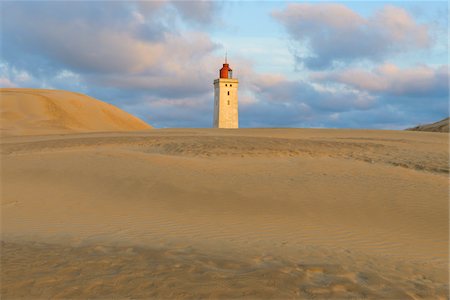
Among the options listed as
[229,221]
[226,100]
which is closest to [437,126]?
[226,100]

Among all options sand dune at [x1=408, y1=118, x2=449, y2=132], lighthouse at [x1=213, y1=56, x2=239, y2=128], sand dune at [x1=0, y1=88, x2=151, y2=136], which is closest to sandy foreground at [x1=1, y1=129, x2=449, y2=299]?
sand dune at [x1=0, y1=88, x2=151, y2=136]

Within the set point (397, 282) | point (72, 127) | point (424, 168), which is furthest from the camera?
point (72, 127)

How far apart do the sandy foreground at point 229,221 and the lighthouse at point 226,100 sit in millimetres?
36212

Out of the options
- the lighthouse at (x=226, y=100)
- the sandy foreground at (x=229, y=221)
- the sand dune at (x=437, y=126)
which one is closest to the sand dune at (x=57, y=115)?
the lighthouse at (x=226, y=100)

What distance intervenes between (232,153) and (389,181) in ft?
22.7

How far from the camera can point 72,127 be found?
130 feet

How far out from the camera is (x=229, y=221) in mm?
10773

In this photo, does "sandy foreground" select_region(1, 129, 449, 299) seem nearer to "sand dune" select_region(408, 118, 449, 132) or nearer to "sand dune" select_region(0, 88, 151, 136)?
"sand dune" select_region(0, 88, 151, 136)

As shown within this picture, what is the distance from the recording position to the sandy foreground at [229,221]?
6418 millimetres

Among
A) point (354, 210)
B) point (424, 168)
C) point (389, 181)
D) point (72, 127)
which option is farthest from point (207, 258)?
point (72, 127)

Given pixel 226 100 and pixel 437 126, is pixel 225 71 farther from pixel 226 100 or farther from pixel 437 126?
pixel 437 126

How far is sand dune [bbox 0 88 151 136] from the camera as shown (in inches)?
1464

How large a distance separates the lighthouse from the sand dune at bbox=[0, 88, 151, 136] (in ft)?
31.7

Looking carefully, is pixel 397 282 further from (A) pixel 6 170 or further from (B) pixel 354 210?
(A) pixel 6 170
